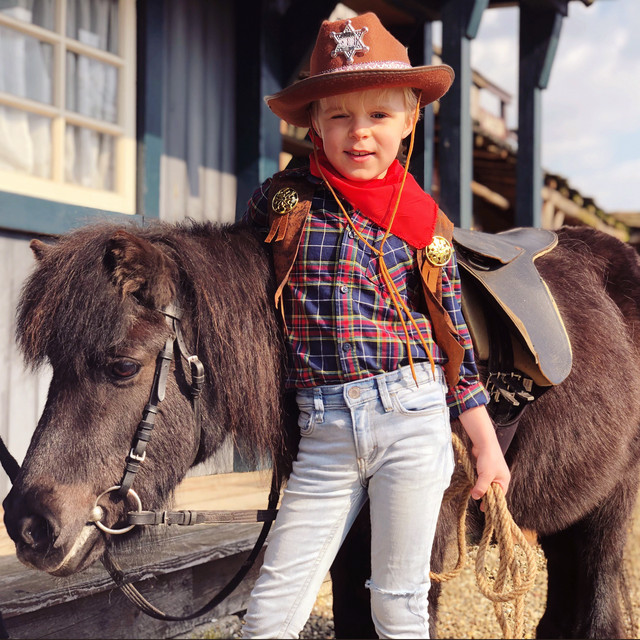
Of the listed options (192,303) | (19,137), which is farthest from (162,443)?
(19,137)

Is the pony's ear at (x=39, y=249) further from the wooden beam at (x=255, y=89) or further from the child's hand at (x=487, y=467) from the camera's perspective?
the wooden beam at (x=255, y=89)

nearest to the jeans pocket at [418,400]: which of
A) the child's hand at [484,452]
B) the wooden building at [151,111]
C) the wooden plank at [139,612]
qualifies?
the child's hand at [484,452]

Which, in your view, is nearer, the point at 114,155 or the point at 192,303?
the point at 192,303

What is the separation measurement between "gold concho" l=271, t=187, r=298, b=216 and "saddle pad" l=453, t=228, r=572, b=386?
0.50 meters

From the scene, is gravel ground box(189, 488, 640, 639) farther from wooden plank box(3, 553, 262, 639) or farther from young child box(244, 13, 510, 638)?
young child box(244, 13, 510, 638)

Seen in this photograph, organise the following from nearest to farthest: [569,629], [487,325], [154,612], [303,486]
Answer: [303,486] < [154,612] < [487,325] < [569,629]

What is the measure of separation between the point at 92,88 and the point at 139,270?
275 cm

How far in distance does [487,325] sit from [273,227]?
2.24 feet

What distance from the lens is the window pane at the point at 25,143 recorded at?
3.45 metres

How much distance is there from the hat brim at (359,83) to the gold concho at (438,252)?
14.2 inches

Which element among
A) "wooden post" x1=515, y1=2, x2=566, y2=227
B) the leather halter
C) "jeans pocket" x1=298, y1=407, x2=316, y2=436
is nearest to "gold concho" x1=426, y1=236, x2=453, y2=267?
"jeans pocket" x1=298, y1=407, x2=316, y2=436

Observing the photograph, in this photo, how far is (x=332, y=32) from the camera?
1.63 metres

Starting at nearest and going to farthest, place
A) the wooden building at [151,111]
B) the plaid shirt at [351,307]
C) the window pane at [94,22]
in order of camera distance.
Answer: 1. the plaid shirt at [351,307]
2. the wooden building at [151,111]
3. the window pane at [94,22]

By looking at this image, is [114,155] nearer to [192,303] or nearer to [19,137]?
[19,137]
